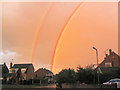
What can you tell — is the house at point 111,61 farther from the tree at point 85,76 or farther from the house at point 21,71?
the house at point 21,71

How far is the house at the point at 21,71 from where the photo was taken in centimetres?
5541

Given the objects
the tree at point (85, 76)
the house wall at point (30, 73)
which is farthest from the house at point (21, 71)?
the tree at point (85, 76)

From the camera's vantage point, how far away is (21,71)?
5762 centimetres

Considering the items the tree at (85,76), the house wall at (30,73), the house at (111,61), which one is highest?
the house at (111,61)

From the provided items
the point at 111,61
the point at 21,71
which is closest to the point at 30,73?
the point at 21,71

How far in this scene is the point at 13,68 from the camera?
58.9 meters

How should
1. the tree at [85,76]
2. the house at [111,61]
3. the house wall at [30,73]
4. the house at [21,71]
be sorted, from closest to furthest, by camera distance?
the tree at [85,76], the house at [111,61], the house at [21,71], the house wall at [30,73]

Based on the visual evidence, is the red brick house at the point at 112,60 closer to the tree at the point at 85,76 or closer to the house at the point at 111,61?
the house at the point at 111,61

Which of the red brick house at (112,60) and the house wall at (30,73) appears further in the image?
the house wall at (30,73)

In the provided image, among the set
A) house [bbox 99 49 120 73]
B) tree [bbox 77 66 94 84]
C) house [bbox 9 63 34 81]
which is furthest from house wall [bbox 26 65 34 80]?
tree [bbox 77 66 94 84]

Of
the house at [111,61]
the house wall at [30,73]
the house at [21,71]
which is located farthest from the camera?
the house wall at [30,73]

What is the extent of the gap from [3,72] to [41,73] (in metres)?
19.2

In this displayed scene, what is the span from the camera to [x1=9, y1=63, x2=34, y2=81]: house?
55.4 m

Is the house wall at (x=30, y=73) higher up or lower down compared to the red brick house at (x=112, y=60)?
lower down
